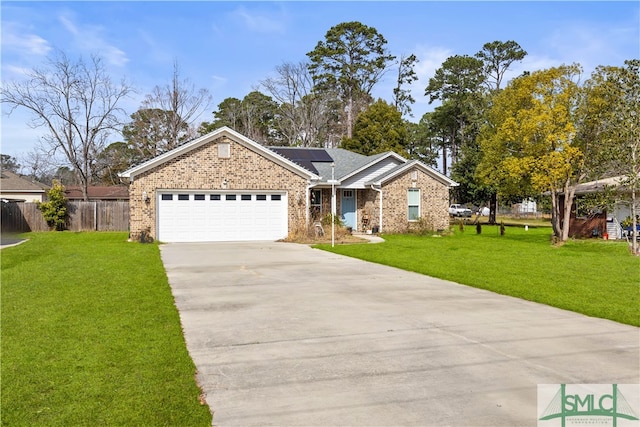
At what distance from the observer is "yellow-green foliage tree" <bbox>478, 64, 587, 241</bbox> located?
22844 mm

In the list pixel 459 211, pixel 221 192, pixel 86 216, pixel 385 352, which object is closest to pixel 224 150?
pixel 221 192

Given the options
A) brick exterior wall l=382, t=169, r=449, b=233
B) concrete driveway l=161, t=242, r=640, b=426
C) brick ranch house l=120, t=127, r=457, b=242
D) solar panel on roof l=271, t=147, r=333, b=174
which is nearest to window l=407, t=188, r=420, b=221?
Result: brick exterior wall l=382, t=169, r=449, b=233

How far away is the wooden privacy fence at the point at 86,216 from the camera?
2909 cm

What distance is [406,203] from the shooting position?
91.6 feet

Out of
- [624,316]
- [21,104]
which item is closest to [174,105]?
[21,104]

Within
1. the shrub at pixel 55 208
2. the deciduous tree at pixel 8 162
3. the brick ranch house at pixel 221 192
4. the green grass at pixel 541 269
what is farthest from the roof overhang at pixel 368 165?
the deciduous tree at pixel 8 162

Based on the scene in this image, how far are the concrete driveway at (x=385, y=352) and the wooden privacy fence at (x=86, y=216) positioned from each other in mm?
21109

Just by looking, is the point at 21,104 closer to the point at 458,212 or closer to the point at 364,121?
the point at 364,121

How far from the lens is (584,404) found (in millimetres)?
4609

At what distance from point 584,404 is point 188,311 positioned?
18.4ft

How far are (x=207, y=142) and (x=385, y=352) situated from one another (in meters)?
17.9

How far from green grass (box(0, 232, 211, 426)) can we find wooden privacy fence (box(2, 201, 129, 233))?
19135 millimetres

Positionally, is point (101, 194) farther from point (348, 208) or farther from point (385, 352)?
point (385, 352)

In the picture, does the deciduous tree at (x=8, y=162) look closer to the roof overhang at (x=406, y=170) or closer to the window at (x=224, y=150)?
the window at (x=224, y=150)
